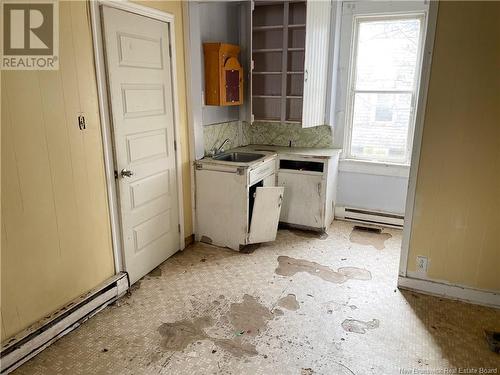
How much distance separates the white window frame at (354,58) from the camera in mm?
3691

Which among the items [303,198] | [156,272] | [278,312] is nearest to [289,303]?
[278,312]

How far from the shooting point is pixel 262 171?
3664mm

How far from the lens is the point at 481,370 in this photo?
2.06 meters

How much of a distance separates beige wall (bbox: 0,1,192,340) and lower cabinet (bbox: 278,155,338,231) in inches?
81.3

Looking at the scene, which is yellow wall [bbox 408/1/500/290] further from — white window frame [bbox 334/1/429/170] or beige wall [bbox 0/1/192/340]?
beige wall [bbox 0/1/192/340]

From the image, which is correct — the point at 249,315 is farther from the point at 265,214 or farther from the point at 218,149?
the point at 218,149

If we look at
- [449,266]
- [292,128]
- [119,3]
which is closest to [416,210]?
[449,266]

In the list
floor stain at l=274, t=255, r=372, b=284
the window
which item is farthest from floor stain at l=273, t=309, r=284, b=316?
the window

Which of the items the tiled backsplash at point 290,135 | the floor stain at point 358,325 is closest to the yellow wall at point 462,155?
the floor stain at point 358,325

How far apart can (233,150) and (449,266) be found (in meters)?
2.43

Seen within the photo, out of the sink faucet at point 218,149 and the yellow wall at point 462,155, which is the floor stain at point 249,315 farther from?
the sink faucet at point 218,149

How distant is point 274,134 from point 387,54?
1.57 meters

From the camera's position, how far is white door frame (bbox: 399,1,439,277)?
8.00 feet

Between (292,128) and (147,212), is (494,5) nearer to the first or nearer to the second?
(292,128)
